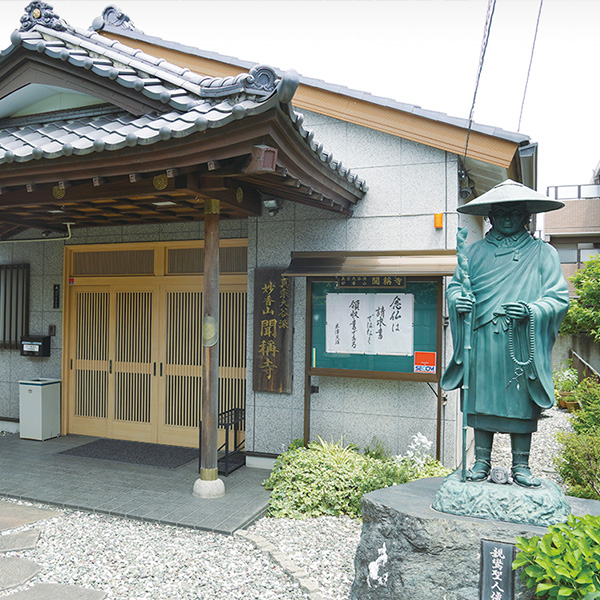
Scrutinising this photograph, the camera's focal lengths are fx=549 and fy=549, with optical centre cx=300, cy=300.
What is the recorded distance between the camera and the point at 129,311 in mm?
8961

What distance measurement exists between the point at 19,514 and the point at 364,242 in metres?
5.01

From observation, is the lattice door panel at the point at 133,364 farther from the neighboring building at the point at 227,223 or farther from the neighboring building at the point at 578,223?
the neighboring building at the point at 578,223

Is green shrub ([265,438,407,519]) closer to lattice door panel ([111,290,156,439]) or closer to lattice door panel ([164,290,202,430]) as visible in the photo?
lattice door panel ([164,290,202,430])

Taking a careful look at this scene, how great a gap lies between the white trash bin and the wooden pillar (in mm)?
4026

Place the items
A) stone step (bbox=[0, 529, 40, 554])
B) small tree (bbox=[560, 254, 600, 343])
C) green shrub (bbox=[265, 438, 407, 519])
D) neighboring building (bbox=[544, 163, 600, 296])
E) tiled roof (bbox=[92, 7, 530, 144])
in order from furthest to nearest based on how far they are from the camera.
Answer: neighboring building (bbox=[544, 163, 600, 296]) → small tree (bbox=[560, 254, 600, 343]) → tiled roof (bbox=[92, 7, 530, 144]) → green shrub (bbox=[265, 438, 407, 519]) → stone step (bbox=[0, 529, 40, 554])

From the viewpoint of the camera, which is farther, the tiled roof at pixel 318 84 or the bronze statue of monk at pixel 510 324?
the tiled roof at pixel 318 84

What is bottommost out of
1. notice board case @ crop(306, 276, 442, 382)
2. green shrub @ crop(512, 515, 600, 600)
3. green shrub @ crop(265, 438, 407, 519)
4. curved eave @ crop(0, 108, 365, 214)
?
green shrub @ crop(265, 438, 407, 519)

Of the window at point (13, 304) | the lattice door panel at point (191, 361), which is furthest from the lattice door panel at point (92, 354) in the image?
the lattice door panel at point (191, 361)

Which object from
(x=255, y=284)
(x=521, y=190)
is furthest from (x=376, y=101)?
(x=521, y=190)

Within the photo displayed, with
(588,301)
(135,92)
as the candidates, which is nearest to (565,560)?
(135,92)

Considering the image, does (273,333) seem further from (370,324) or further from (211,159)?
(211,159)

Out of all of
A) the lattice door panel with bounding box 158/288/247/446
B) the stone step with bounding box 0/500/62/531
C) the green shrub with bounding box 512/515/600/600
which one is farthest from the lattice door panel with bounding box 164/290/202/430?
the green shrub with bounding box 512/515/600/600

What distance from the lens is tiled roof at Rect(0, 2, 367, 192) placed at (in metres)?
4.63

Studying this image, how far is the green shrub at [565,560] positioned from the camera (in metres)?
2.97
